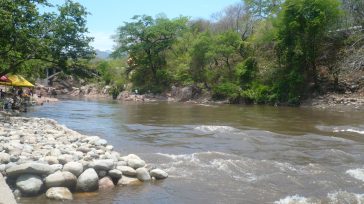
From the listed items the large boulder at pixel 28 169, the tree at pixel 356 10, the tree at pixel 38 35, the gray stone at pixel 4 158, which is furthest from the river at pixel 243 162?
the tree at pixel 356 10

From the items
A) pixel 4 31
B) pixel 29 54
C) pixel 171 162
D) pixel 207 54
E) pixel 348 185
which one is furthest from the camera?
pixel 207 54

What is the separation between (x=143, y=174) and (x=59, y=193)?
196cm

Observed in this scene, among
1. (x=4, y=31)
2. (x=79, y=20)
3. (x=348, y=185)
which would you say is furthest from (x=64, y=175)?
(x=79, y=20)

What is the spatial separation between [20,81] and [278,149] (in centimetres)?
1864

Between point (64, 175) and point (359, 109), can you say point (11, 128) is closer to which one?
point (64, 175)

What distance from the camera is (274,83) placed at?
37.7 m

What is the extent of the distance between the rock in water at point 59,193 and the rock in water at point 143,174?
5.54 ft

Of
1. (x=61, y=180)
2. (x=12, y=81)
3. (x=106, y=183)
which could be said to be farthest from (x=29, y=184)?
(x=12, y=81)

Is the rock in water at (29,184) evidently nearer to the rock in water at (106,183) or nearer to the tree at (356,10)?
the rock in water at (106,183)

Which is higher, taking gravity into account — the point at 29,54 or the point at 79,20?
the point at 79,20

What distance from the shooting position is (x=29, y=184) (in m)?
7.26

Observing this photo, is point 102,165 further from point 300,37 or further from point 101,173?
point 300,37

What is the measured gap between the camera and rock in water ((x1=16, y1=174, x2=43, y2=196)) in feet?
23.6

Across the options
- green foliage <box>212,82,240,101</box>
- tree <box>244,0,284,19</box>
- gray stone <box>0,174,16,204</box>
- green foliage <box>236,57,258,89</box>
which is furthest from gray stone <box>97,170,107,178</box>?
tree <box>244,0,284,19</box>
